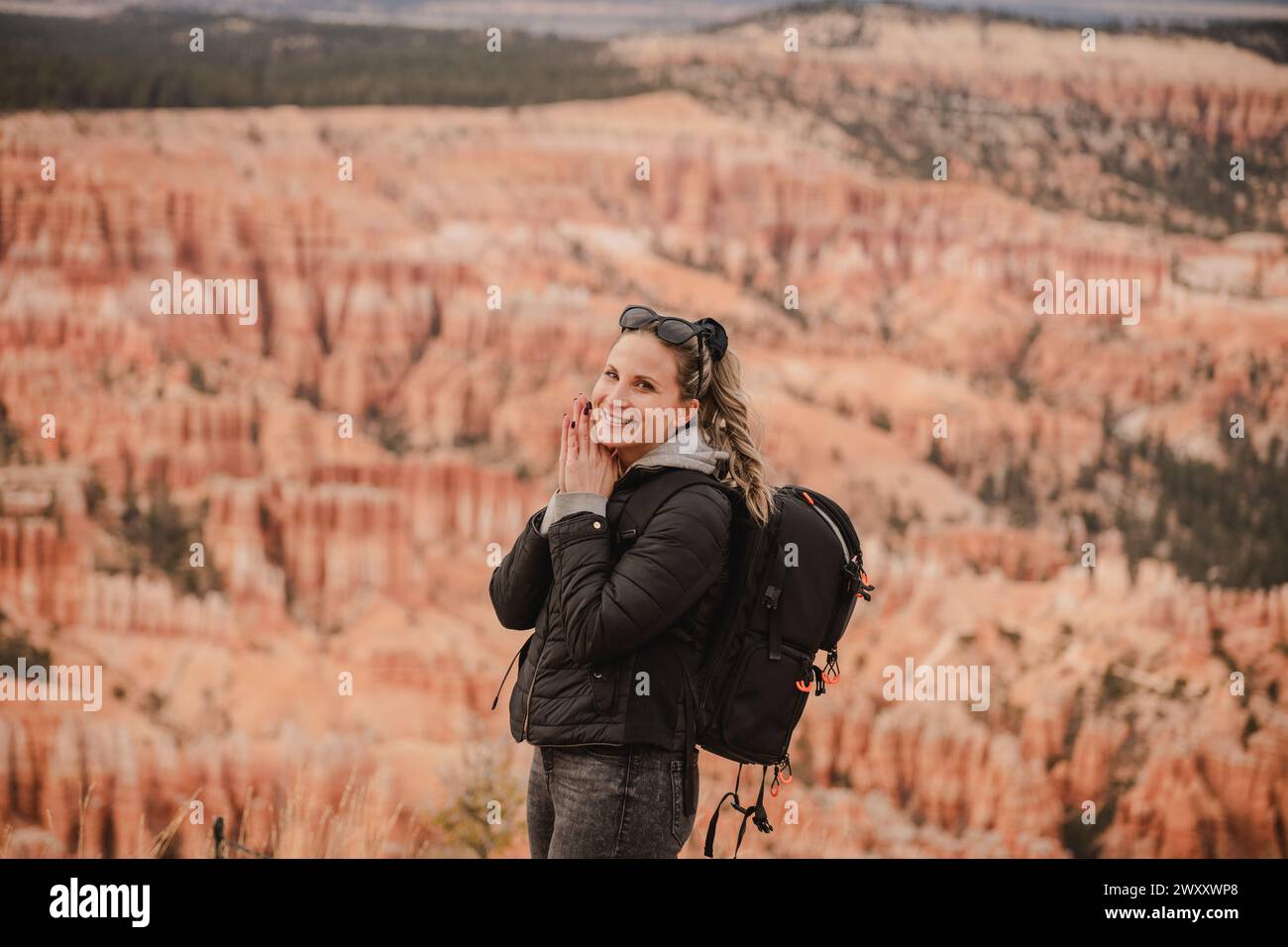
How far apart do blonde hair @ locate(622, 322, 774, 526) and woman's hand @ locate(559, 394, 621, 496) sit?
0.21 m

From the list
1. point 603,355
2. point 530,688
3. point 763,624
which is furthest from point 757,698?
point 603,355

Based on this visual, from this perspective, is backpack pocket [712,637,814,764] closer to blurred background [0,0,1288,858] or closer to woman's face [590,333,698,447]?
woman's face [590,333,698,447]

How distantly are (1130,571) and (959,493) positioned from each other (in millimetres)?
3448

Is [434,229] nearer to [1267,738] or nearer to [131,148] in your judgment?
[131,148]

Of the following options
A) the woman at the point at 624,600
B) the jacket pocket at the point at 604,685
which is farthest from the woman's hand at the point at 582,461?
the jacket pocket at the point at 604,685

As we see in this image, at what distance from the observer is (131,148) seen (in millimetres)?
24281

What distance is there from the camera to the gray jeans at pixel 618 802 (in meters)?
2.29

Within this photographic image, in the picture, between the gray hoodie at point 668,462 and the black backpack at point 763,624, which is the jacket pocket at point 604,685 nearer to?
the black backpack at point 763,624

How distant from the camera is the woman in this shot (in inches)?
89.3

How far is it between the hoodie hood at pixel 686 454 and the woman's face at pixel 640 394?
21 mm

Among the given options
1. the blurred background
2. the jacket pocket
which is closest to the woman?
the jacket pocket

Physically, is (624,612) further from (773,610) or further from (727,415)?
(727,415)

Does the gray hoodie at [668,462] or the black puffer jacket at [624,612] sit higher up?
the gray hoodie at [668,462]

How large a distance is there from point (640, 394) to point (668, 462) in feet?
0.48
